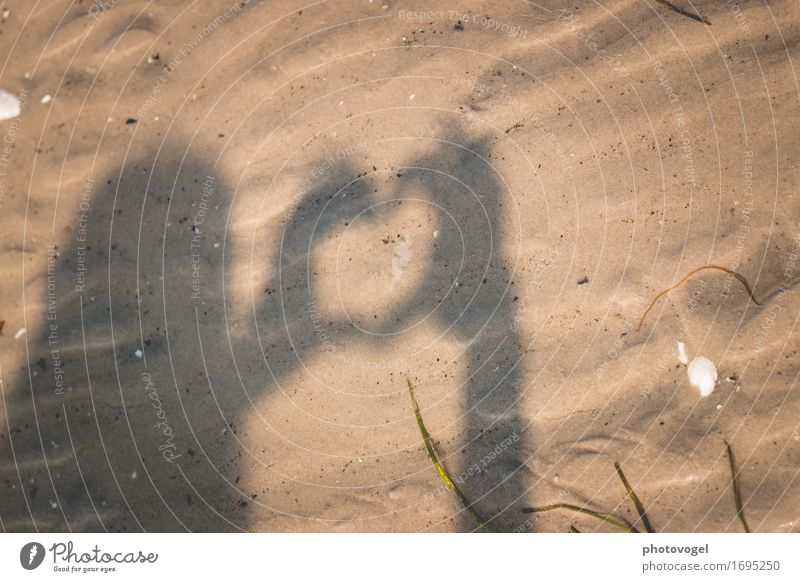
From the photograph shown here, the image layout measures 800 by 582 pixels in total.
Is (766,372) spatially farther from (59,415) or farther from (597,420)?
(59,415)

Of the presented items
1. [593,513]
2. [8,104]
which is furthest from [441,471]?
[8,104]

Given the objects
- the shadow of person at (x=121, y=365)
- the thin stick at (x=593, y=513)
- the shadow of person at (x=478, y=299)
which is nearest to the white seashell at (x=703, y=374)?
the thin stick at (x=593, y=513)

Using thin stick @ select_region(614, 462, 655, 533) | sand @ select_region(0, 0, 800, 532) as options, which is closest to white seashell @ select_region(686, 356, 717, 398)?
sand @ select_region(0, 0, 800, 532)

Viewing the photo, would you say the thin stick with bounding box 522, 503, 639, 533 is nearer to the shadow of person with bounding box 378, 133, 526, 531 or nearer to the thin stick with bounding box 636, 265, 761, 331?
the shadow of person with bounding box 378, 133, 526, 531

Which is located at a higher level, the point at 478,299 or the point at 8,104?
the point at 8,104

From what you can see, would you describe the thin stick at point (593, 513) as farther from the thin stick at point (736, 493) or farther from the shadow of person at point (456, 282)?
the thin stick at point (736, 493)

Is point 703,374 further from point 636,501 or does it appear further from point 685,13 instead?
point 685,13
